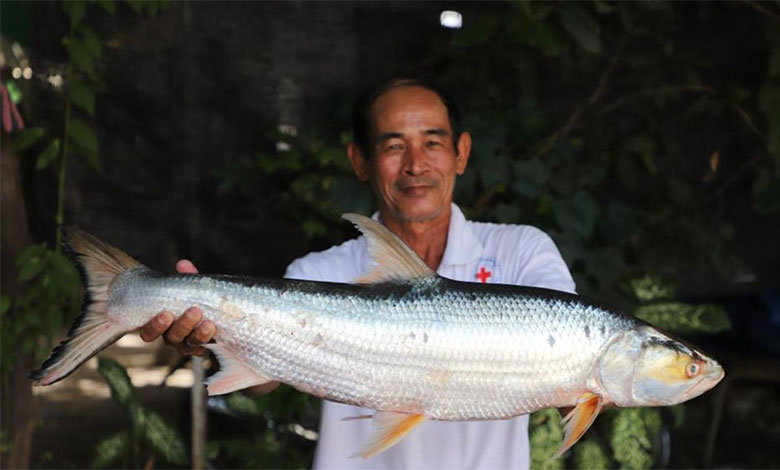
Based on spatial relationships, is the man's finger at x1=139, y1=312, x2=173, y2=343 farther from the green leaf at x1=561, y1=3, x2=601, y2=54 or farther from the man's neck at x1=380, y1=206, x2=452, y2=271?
the green leaf at x1=561, y1=3, x2=601, y2=54

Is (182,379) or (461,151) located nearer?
(461,151)

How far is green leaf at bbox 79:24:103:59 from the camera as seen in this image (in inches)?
141

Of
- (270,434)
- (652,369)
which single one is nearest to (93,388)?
(270,434)

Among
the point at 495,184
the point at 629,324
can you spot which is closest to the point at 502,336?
the point at 629,324

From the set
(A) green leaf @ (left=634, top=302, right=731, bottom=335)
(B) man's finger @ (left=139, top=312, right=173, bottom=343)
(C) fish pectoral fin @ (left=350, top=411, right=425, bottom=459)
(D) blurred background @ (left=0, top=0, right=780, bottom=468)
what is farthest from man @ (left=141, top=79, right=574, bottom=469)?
(A) green leaf @ (left=634, top=302, right=731, bottom=335)

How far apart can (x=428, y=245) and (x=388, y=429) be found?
0.92 m

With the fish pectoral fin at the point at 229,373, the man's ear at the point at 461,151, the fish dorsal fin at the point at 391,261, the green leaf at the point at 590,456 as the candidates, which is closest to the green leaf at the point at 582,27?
the man's ear at the point at 461,151

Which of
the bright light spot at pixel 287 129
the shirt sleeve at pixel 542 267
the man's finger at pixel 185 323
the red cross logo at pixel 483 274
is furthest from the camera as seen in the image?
the bright light spot at pixel 287 129

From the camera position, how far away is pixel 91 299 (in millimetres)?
2311

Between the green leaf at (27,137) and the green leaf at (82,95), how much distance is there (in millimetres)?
199

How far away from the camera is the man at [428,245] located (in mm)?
2680

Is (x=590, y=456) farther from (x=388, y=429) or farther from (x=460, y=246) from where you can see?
(x=388, y=429)

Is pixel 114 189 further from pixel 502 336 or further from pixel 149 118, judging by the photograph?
pixel 502 336

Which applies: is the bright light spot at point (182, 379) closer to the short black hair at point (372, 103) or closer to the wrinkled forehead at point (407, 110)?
the short black hair at point (372, 103)
